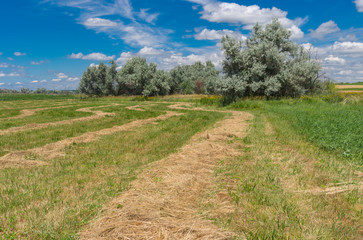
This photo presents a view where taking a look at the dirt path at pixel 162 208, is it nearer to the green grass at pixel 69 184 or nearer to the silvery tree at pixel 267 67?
the green grass at pixel 69 184

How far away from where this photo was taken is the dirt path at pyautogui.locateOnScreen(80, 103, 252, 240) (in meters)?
3.35

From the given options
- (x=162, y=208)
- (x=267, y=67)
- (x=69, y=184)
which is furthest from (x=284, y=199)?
(x=267, y=67)

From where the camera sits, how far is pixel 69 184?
17.9ft

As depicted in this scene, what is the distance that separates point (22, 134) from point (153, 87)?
43.8 metres

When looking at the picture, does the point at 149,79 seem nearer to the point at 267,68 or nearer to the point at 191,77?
the point at 191,77

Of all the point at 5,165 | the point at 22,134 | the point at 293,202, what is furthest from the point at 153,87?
the point at 293,202

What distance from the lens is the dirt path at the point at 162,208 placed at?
335 cm

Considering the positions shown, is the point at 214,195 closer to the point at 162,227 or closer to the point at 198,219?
the point at 198,219

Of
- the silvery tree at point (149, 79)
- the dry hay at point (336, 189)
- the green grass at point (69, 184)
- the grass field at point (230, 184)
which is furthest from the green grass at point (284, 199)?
the silvery tree at point (149, 79)

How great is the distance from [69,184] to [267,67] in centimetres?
2761

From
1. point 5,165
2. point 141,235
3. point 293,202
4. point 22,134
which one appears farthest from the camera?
point 22,134

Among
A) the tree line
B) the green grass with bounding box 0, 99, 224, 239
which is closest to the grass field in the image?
the green grass with bounding box 0, 99, 224, 239

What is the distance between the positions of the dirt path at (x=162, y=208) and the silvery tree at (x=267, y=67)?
76.6 feet

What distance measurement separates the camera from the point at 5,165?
6863 millimetres
